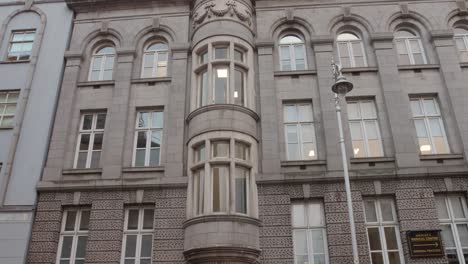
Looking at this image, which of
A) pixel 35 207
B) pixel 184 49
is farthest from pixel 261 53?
pixel 35 207

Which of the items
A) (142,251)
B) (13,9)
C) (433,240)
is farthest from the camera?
(13,9)

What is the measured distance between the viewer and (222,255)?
14508 millimetres

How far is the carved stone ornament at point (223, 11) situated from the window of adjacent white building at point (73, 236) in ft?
32.5

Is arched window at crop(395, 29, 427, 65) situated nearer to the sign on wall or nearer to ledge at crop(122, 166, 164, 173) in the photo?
the sign on wall

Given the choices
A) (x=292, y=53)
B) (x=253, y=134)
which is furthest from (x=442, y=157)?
(x=292, y=53)

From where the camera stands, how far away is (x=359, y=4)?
19969mm

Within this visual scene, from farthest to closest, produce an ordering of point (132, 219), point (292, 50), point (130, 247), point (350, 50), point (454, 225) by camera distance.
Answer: point (292, 50)
point (350, 50)
point (132, 219)
point (130, 247)
point (454, 225)

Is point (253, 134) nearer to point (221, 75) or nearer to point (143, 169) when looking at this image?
point (221, 75)

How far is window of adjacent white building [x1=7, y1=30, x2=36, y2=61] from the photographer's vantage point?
2048 centimetres

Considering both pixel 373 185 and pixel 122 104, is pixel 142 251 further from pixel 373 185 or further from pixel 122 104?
pixel 373 185

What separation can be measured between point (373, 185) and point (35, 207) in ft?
44.6

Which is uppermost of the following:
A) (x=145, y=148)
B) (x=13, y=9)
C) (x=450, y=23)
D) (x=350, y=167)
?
(x=13, y=9)

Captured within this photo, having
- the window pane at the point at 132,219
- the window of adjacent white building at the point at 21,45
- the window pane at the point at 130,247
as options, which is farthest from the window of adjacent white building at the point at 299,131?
the window of adjacent white building at the point at 21,45

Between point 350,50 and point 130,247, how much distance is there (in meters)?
13.1
